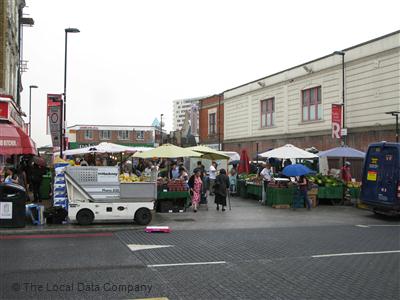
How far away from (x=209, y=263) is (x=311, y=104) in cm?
2609

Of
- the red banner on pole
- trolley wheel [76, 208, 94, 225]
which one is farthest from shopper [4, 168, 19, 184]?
the red banner on pole

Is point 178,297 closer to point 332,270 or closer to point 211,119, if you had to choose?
point 332,270

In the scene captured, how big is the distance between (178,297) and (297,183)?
45.2ft

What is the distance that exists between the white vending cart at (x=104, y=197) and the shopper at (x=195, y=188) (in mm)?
3959

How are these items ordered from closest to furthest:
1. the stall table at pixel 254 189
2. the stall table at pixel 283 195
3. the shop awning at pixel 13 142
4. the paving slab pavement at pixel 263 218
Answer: the paving slab pavement at pixel 263 218 → the shop awning at pixel 13 142 → the stall table at pixel 283 195 → the stall table at pixel 254 189

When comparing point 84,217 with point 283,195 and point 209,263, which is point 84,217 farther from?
point 283,195

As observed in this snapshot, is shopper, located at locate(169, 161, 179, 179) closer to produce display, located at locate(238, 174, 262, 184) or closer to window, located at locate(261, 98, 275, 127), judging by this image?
produce display, located at locate(238, 174, 262, 184)

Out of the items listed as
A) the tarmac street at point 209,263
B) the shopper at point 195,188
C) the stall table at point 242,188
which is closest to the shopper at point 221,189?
the shopper at point 195,188

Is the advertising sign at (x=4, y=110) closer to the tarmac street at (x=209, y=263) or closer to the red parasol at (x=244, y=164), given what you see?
the tarmac street at (x=209, y=263)

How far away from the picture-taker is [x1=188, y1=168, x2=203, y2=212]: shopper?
17917 millimetres

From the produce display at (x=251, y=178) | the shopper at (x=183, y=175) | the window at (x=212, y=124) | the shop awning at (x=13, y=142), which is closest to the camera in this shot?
the shop awning at (x=13, y=142)

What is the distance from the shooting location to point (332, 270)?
328 inches

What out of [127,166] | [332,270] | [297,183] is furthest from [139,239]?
[127,166]

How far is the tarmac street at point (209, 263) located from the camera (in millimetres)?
6842
